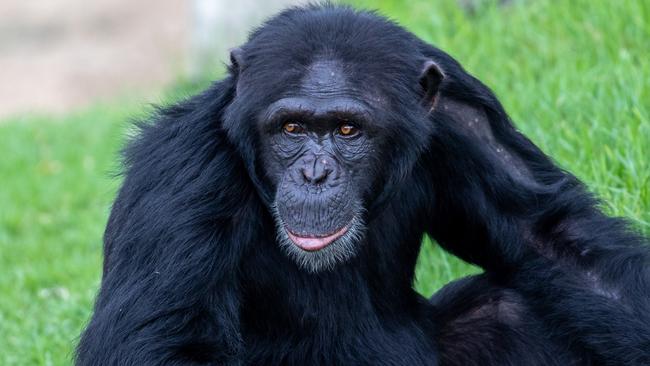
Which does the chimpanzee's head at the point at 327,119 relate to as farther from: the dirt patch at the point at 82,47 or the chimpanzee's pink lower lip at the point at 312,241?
the dirt patch at the point at 82,47

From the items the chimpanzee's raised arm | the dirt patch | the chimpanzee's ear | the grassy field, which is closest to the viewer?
the chimpanzee's ear

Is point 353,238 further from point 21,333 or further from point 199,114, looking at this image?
point 21,333

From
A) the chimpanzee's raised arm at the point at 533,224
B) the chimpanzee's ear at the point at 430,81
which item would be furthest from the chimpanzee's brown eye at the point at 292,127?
the chimpanzee's raised arm at the point at 533,224

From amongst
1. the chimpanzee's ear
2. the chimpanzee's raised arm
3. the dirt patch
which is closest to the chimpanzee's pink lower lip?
the chimpanzee's ear

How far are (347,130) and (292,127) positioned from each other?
0.80 feet

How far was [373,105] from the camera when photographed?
4.88 m

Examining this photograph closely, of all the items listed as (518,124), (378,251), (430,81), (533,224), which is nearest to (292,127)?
(430,81)

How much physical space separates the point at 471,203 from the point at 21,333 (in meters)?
3.38

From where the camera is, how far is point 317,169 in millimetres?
4695

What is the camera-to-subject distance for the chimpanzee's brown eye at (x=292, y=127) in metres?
4.79

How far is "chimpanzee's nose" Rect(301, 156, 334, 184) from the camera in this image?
468 cm

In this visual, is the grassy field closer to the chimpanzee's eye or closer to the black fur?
the black fur

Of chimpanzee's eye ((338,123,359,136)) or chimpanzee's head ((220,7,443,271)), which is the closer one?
chimpanzee's head ((220,7,443,271))

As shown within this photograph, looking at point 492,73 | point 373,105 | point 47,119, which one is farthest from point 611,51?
point 47,119
